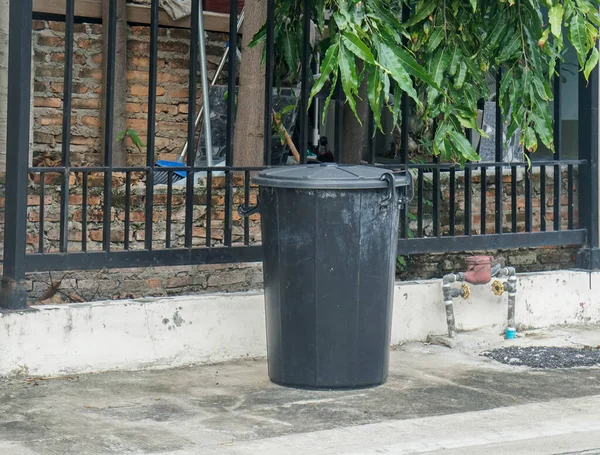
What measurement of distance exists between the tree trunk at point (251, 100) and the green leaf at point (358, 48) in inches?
62.0

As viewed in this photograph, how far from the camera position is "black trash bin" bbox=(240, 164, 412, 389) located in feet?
19.6

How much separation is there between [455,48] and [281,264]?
1.93 metres

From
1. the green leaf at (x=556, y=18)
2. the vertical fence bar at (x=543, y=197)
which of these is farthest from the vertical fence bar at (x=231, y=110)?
the vertical fence bar at (x=543, y=197)

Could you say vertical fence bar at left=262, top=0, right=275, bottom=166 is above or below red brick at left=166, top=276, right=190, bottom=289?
above

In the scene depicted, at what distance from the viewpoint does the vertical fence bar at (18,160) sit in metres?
6.18

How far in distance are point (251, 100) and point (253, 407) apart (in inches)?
103

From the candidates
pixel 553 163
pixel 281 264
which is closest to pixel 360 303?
pixel 281 264

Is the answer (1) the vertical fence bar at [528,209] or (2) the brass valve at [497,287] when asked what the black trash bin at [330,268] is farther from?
(1) the vertical fence bar at [528,209]

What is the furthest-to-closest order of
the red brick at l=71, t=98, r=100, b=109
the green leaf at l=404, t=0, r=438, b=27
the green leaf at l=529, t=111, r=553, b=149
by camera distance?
1. the red brick at l=71, t=98, r=100, b=109
2. the green leaf at l=529, t=111, r=553, b=149
3. the green leaf at l=404, t=0, r=438, b=27

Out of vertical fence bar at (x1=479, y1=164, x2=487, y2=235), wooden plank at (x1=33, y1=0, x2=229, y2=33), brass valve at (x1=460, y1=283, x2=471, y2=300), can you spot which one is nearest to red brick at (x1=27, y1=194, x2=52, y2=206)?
wooden plank at (x1=33, y1=0, x2=229, y2=33)

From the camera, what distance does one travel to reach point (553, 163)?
330 inches

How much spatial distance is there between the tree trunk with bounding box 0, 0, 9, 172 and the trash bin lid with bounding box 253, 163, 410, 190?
1825mm

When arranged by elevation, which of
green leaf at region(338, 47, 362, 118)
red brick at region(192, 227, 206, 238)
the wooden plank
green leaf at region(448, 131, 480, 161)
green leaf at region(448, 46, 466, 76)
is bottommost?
red brick at region(192, 227, 206, 238)

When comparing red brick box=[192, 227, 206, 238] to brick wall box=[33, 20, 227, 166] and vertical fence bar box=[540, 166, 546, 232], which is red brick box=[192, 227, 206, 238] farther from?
vertical fence bar box=[540, 166, 546, 232]
